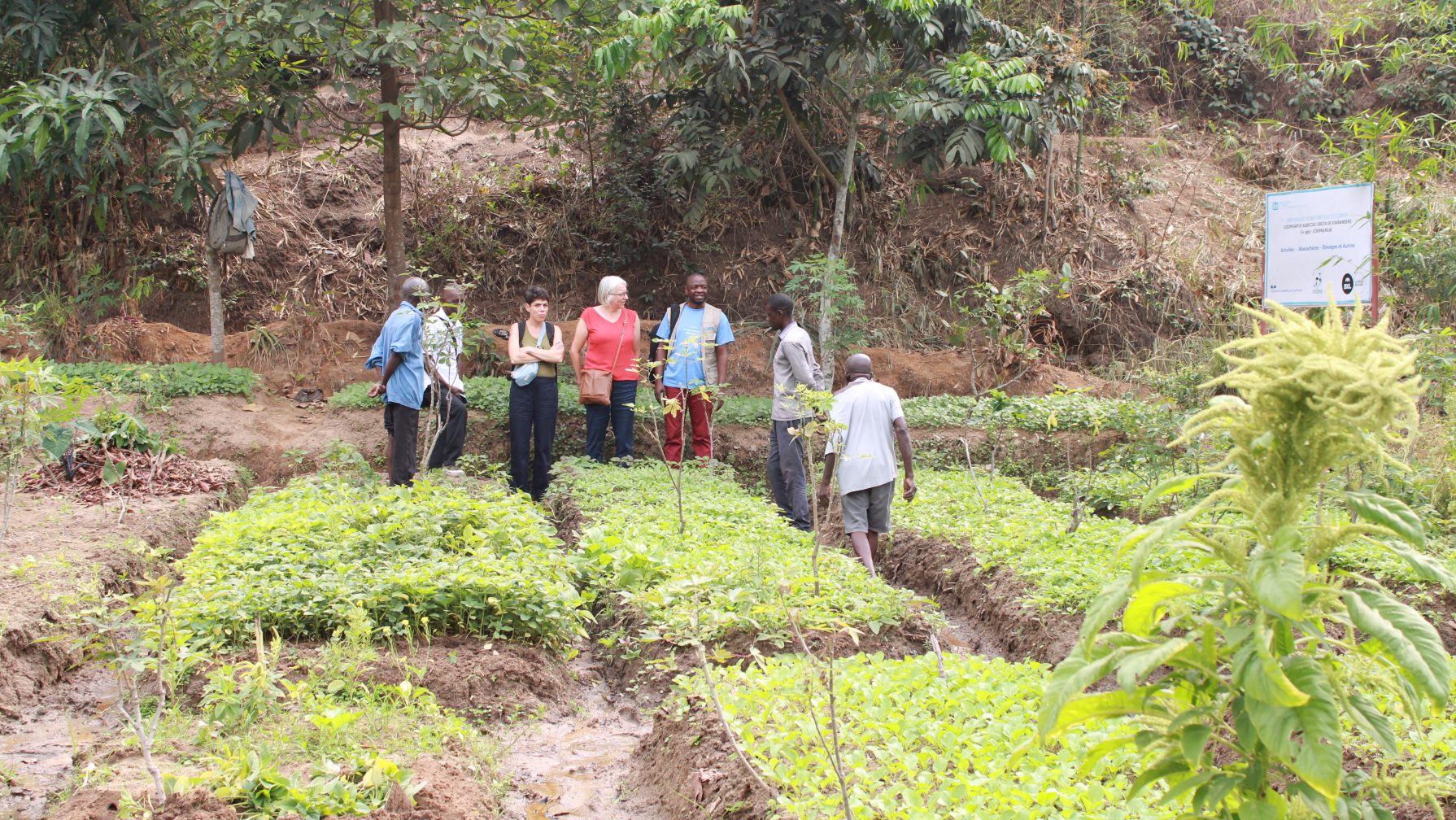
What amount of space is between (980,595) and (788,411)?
97.7 inches

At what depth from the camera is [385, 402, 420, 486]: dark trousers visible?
30.0ft

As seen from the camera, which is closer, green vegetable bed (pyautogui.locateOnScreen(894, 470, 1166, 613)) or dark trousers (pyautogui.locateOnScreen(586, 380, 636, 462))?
green vegetable bed (pyautogui.locateOnScreen(894, 470, 1166, 613))

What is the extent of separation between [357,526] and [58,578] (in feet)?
6.12

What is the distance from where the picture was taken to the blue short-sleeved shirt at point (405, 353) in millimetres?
8914

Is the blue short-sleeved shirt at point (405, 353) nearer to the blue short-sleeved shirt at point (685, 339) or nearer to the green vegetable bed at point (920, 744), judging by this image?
the blue short-sleeved shirt at point (685, 339)

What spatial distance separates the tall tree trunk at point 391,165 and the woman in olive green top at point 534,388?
11.1 ft

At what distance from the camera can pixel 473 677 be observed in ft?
17.4

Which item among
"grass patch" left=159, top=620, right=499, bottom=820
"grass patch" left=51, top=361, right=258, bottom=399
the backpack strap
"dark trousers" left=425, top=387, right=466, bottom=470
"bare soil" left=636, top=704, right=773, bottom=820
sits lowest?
"bare soil" left=636, top=704, right=773, bottom=820

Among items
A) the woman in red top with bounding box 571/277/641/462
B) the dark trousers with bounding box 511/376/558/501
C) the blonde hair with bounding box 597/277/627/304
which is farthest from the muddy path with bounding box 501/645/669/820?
the blonde hair with bounding box 597/277/627/304

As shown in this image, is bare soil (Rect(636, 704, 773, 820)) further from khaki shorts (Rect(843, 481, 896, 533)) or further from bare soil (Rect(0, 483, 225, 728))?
khaki shorts (Rect(843, 481, 896, 533))

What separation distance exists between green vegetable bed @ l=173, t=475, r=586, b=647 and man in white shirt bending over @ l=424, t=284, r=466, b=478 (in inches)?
59.4

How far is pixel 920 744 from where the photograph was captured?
4102 millimetres

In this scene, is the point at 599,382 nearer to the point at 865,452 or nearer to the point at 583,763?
the point at 865,452

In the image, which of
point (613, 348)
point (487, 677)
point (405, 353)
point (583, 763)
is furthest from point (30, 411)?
point (613, 348)
